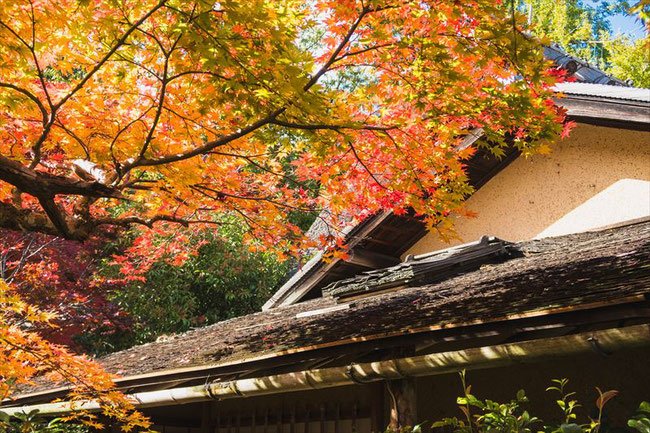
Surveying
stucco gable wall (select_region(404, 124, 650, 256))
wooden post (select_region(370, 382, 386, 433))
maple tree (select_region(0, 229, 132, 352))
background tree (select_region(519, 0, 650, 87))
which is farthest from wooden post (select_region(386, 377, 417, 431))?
background tree (select_region(519, 0, 650, 87))

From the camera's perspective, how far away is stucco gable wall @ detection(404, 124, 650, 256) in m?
8.16

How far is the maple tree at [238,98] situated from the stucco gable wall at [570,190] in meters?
1.09

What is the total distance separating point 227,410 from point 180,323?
973 centimetres

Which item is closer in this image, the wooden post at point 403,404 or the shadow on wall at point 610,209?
the wooden post at point 403,404

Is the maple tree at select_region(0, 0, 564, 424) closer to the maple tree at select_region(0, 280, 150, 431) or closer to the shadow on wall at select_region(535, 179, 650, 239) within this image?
the maple tree at select_region(0, 280, 150, 431)

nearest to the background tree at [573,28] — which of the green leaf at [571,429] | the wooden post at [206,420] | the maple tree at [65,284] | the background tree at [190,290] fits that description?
the background tree at [190,290]

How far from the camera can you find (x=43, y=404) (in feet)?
27.0

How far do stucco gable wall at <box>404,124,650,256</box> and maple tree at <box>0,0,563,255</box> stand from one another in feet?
3.56

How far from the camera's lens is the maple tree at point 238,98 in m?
5.09

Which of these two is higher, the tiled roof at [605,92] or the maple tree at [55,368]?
the tiled roof at [605,92]

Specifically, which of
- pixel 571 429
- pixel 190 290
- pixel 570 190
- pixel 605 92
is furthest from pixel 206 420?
pixel 190 290

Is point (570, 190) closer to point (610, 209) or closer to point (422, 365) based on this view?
point (610, 209)

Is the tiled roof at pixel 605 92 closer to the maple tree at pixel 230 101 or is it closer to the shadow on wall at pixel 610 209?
the maple tree at pixel 230 101

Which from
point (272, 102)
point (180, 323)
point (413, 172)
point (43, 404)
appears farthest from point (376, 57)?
point (180, 323)
